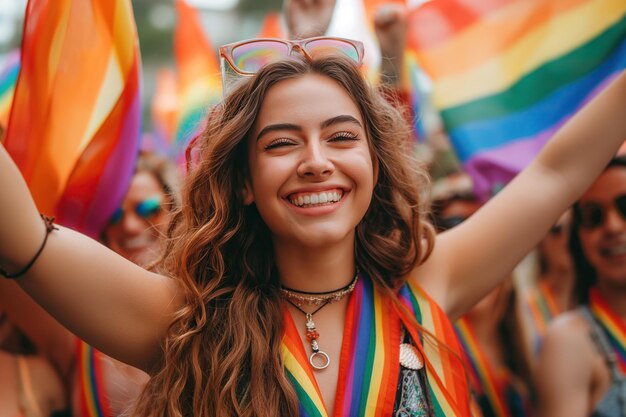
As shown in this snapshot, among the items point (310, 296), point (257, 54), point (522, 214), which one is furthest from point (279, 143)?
point (522, 214)

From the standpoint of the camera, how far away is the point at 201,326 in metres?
2.18

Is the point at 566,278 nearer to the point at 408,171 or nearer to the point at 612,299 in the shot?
the point at 612,299

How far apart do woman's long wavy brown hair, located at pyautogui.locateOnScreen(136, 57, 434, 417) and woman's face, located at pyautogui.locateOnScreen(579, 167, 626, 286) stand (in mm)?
1119

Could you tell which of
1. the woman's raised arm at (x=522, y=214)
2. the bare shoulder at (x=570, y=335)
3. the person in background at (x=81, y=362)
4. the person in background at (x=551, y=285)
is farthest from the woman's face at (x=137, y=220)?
the person in background at (x=551, y=285)

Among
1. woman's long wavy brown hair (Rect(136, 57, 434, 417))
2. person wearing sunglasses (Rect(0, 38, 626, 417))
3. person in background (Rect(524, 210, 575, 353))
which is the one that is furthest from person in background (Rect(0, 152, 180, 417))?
person in background (Rect(524, 210, 575, 353))

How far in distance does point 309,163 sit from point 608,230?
179 cm

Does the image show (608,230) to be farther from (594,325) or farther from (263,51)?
(263,51)

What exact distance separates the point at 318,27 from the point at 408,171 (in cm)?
103

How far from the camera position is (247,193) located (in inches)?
95.6

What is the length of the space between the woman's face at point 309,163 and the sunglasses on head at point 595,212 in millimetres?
1535

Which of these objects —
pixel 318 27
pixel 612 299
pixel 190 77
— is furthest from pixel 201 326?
pixel 190 77

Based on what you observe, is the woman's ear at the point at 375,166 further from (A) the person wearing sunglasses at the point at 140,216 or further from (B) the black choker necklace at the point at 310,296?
(A) the person wearing sunglasses at the point at 140,216

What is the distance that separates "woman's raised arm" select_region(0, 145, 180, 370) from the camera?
6.09 ft

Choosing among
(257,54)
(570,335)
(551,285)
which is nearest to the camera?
(257,54)
